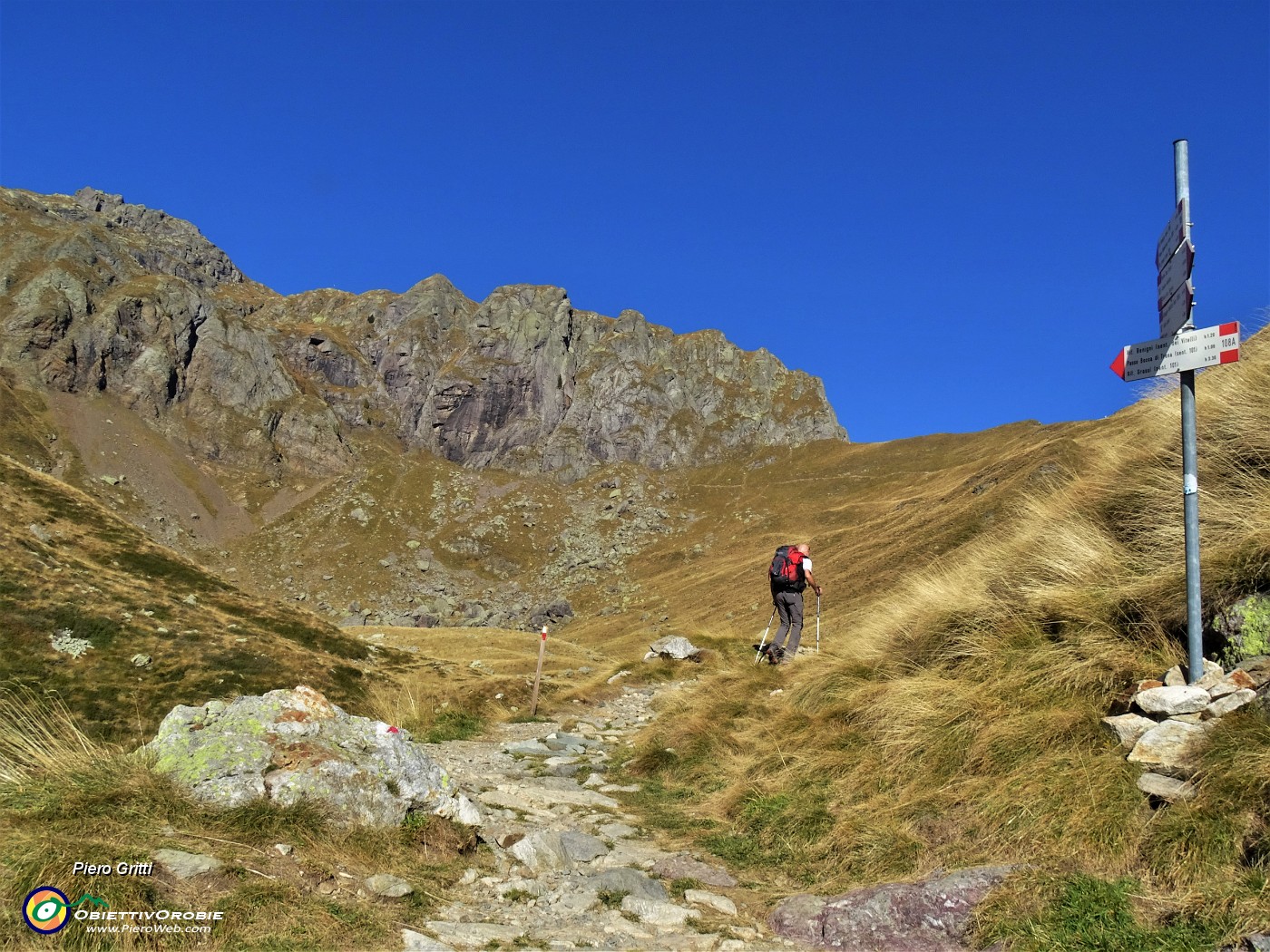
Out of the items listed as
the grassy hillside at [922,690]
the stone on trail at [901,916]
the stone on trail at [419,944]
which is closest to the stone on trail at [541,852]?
the grassy hillside at [922,690]

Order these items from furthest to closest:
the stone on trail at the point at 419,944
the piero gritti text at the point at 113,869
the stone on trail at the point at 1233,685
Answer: the stone on trail at the point at 1233,685 → the stone on trail at the point at 419,944 → the piero gritti text at the point at 113,869

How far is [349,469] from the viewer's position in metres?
168

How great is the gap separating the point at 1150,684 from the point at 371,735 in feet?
24.1

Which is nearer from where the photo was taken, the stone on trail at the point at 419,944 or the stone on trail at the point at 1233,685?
the stone on trail at the point at 419,944

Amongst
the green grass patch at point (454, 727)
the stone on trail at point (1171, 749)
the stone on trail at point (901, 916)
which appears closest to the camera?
the stone on trail at point (901, 916)

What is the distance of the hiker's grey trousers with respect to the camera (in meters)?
16.1

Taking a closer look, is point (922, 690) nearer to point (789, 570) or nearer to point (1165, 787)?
point (1165, 787)

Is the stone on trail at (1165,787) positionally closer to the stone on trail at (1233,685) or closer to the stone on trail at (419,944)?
the stone on trail at (1233,685)

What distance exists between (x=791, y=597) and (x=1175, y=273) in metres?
11.1

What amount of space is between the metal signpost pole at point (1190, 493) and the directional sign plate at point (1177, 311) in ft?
1.38

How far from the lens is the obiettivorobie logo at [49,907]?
4.14 m

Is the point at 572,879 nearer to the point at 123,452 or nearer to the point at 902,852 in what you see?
the point at 902,852

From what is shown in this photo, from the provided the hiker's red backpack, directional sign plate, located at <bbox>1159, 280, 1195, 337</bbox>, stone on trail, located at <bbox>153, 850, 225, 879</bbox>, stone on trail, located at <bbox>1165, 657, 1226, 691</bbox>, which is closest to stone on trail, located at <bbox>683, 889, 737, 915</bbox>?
stone on trail, located at <bbox>153, 850, 225, 879</bbox>

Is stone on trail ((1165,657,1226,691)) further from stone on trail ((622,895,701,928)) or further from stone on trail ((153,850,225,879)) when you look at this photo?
stone on trail ((153,850,225,879))
